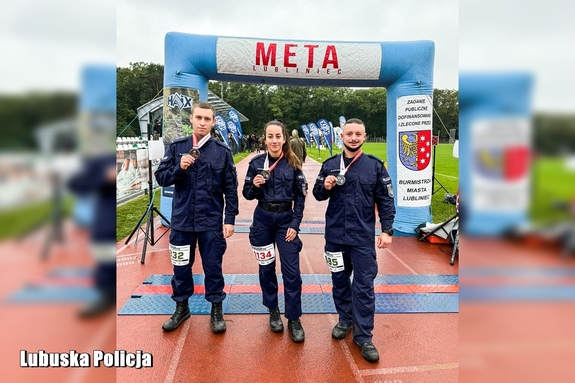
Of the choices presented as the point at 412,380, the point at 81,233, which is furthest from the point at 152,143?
the point at 81,233

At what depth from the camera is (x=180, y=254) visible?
3.27 metres

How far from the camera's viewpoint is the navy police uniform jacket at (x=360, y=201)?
9.78 feet

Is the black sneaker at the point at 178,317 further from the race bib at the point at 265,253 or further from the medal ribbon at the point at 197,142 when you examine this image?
the medal ribbon at the point at 197,142

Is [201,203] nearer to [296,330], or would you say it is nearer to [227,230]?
[227,230]

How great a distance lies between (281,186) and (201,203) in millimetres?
740

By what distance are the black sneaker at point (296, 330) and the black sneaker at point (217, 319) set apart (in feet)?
2.05

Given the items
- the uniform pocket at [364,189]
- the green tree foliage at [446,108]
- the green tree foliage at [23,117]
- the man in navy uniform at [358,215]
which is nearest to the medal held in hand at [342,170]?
the man in navy uniform at [358,215]

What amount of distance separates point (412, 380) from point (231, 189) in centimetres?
217

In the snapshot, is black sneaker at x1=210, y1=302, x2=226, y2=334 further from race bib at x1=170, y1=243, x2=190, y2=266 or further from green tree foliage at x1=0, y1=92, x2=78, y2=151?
green tree foliage at x1=0, y1=92, x2=78, y2=151

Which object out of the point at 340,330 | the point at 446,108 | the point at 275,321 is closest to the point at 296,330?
the point at 275,321

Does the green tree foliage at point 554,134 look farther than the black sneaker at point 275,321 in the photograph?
No

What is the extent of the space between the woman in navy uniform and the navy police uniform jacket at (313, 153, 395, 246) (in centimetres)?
34

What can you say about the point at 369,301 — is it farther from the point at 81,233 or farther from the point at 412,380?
the point at 81,233

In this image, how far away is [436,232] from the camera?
6195mm
